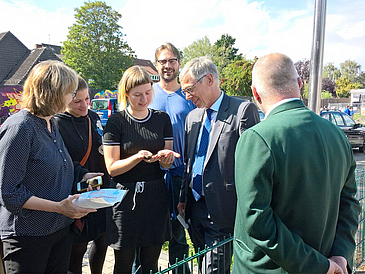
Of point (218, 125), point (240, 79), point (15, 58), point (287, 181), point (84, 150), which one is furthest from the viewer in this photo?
point (15, 58)

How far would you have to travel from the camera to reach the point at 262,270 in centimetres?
152

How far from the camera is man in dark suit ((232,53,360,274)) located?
4.56 feet

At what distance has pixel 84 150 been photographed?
9.31 ft

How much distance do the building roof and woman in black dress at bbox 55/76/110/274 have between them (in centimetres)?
3476

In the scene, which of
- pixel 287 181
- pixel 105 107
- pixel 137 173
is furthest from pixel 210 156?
pixel 105 107

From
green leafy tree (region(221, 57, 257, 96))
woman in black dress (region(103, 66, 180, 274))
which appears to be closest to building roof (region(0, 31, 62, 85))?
green leafy tree (region(221, 57, 257, 96))

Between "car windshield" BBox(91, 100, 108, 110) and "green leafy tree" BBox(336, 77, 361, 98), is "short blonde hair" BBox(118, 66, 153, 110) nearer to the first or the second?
"car windshield" BBox(91, 100, 108, 110)

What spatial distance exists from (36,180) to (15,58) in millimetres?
39694

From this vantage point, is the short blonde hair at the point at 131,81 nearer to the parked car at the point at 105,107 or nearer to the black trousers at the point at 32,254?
the black trousers at the point at 32,254

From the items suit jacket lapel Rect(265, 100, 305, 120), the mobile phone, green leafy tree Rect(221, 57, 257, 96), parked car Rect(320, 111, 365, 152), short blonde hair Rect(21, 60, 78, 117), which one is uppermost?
green leafy tree Rect(221, 57, 257, 96)

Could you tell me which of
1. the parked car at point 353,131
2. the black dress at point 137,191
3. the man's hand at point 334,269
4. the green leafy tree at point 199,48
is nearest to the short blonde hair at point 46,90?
the black dress at point 137,191

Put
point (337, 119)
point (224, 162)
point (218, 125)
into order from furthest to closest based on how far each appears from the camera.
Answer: point (337, 119) → point (218, 125) → point (224, 162)

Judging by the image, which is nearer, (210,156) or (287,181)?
(287,181)

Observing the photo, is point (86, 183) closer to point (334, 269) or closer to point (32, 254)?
point (32, 254)
